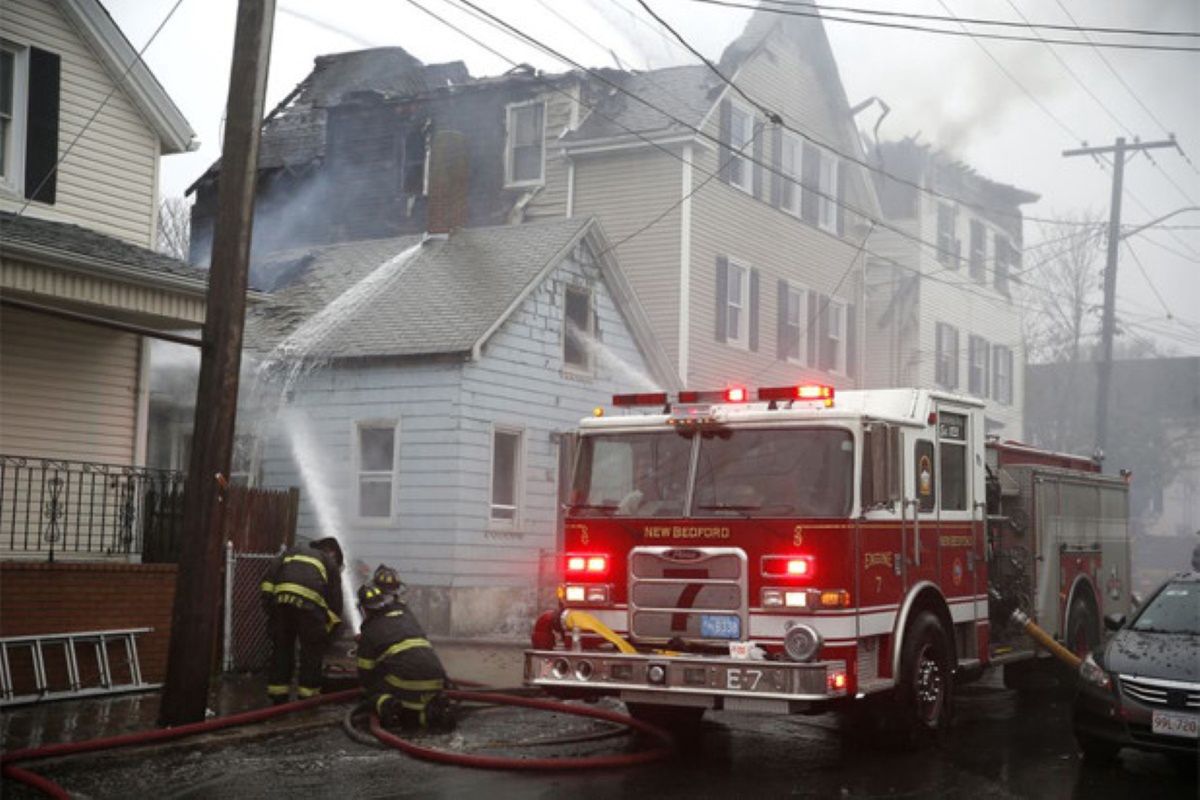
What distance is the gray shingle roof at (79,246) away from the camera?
12078 mm

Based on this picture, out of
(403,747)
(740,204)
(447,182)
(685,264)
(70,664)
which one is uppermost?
(740,204)

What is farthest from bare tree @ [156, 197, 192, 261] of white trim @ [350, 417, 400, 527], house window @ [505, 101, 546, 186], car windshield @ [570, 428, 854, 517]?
car windshield @ [570, 428, 854, 517]

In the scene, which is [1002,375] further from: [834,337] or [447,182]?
[447,182]

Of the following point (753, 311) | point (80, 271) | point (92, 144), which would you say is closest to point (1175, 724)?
point (80, 271)

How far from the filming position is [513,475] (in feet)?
66.3

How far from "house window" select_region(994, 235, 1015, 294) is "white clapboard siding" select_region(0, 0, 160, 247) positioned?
1040 inches

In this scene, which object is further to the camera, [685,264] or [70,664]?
[685,264]

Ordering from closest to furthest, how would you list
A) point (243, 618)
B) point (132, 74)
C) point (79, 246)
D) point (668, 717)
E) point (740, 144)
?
1. point (668, 717)
2. point (79, 246)
3. point (243, 618)
4. point (132, 74)
5. point (740, 144)

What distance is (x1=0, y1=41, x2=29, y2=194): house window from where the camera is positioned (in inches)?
543

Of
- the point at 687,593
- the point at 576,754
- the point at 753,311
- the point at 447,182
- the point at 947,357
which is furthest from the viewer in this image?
the point at 947,357

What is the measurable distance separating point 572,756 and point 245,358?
12590 millimetres

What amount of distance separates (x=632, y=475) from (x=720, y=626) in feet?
4.34

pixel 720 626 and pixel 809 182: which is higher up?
pixel 809 182

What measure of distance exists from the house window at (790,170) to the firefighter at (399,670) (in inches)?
748
